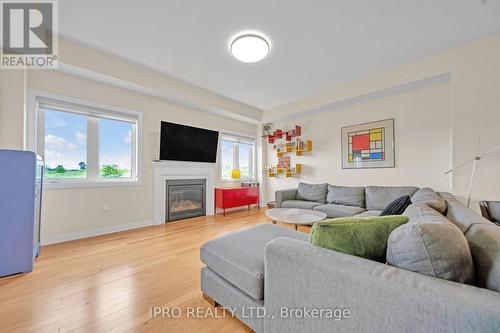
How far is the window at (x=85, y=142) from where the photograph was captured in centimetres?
269

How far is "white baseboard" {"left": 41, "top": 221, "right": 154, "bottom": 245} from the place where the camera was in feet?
8.57

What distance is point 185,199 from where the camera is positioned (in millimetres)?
4062

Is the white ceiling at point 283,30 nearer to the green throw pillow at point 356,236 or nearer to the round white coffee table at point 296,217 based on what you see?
the green throw pillow at point 356,236

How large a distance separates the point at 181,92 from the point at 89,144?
167 cm

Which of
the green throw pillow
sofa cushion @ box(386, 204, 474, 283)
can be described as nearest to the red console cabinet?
the green throw pillow

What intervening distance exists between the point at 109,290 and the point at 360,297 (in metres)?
A: 1.88

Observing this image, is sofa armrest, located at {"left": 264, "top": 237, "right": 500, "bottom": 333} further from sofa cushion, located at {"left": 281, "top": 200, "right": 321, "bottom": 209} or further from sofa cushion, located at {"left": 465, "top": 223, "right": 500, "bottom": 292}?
sofa cushion, located at {"left": 281, "top": 200, "right": 321, "bottom": 209}

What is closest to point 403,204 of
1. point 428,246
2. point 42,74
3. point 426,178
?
point 428,246

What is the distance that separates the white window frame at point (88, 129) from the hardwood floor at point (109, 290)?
0.88 meters

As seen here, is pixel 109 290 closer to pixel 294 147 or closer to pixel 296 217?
pixel 296 217

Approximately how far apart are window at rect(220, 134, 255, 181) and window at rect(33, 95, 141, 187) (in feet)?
6.39

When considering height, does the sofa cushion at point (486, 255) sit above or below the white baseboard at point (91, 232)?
above

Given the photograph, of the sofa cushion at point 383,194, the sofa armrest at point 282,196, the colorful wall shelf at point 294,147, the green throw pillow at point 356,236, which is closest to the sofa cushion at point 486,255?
the green throw pillow at point 356,236

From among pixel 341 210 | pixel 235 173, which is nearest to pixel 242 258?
pixel 341 210
